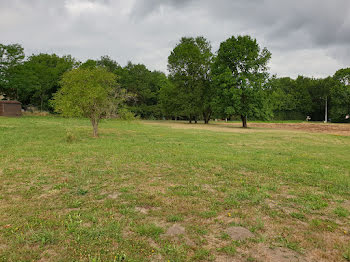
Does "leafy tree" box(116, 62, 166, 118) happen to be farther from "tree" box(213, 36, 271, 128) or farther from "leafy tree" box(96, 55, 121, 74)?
"tree" box(213, 36, 271, 128)

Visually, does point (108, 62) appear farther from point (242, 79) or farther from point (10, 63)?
point (242, 79)

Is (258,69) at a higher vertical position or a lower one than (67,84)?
higher

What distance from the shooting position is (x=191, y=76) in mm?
48094

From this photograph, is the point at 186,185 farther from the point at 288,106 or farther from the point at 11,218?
the point at 288,106

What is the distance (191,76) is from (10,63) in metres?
35.4

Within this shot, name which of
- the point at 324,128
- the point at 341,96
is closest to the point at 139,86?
the point at 324,128

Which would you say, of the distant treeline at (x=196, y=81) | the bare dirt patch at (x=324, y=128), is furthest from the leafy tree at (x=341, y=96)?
the bare dirt patch at (x=324, y=128)

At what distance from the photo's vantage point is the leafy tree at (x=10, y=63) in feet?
141

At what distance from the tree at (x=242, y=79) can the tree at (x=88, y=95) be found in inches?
910

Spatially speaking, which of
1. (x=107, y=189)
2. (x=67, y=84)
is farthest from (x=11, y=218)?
(x=67, y=84)

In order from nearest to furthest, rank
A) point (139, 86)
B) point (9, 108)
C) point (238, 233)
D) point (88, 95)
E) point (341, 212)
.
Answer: point (238, 233) < point (341, 212) < point (88, 95) < point (9, 108) < point (139, 86)

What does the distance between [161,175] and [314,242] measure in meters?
4.87

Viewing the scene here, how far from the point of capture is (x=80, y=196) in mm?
5859

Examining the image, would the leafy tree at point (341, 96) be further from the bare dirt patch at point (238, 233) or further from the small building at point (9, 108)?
the small building at point (9, 108)
